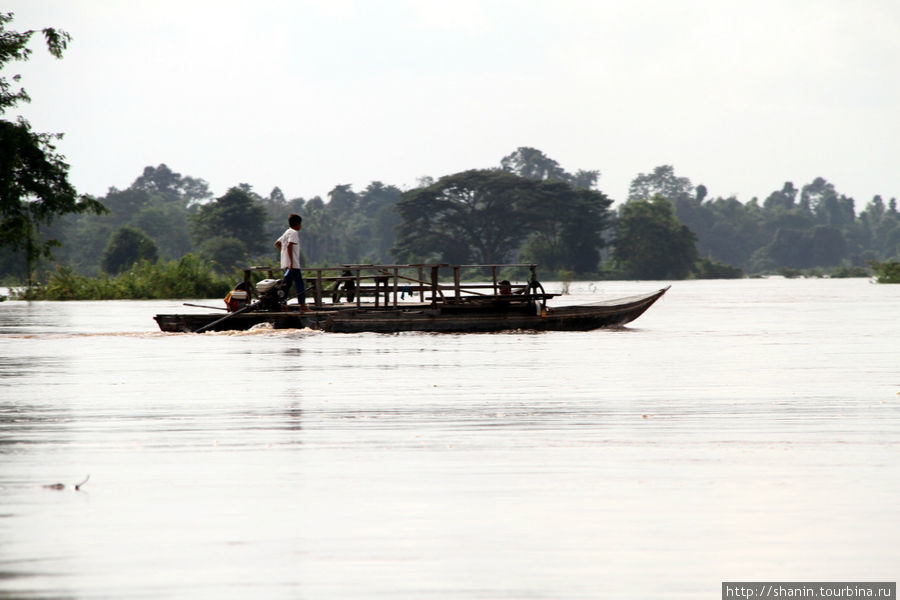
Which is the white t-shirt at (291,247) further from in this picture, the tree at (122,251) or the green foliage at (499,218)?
the green foliage at (499,218)

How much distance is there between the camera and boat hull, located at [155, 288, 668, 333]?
87.8 ft

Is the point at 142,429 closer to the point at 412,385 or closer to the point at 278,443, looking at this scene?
the point at 278,443

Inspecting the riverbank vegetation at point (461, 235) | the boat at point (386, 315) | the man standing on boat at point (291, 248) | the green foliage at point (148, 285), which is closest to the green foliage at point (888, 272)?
the riverbank vegetation at point (461, 235)

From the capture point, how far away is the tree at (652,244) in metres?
121

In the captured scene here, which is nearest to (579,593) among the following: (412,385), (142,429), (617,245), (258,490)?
(258,490)

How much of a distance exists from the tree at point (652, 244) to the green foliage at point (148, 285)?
71259 millimetres

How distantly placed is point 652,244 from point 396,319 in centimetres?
9686

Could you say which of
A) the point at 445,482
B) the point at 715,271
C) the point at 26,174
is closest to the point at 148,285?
the point at 26,174

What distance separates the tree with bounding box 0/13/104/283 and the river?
22.0 metres

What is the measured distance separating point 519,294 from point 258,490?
20.7 m

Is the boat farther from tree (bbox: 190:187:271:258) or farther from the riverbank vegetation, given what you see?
tree (bbox: 190:187:271:258)

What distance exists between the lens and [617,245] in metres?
123

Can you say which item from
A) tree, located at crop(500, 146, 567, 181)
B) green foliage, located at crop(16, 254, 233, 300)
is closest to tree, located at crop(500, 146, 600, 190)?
tree, located at crop(500, 146, 567, 181)

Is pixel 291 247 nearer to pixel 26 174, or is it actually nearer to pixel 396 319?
pixel 396 319
